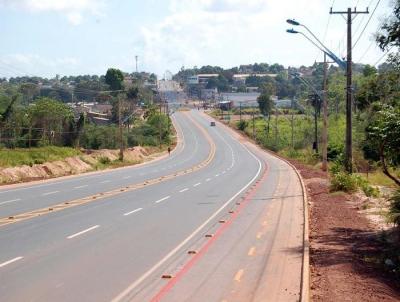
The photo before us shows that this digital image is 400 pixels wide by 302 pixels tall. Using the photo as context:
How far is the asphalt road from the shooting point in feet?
35.9

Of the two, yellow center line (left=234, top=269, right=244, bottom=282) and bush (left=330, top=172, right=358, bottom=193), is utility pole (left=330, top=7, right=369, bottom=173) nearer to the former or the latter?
A: bush (left=330, top=172, right=358, bottom=193)

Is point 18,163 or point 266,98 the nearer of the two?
point 18,163

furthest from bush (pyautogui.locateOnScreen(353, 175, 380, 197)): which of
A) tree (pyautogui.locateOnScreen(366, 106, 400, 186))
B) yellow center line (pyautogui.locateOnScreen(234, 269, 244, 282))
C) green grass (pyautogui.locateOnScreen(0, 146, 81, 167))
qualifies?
green grass (pyautogui.locateOnScreen(0, 146, 81, 167))

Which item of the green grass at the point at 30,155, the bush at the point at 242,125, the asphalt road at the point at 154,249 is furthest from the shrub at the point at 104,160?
the bush at the point at 242,125

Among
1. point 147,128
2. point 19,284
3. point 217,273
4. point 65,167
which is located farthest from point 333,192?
point 147,128

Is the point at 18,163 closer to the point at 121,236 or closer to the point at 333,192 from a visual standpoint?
the point at 333,192

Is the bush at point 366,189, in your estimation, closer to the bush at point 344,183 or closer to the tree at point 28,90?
the bush at point 344,183

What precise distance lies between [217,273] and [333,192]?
64.1ft

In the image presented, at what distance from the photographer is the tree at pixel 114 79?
178 m

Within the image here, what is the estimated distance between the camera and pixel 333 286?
1116cm

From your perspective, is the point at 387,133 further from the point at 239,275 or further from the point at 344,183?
the point at 344,183

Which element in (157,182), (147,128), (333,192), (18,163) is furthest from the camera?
(147,128)

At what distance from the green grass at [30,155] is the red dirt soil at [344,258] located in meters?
27.7

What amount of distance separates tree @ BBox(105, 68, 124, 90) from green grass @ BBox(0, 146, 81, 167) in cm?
11989
